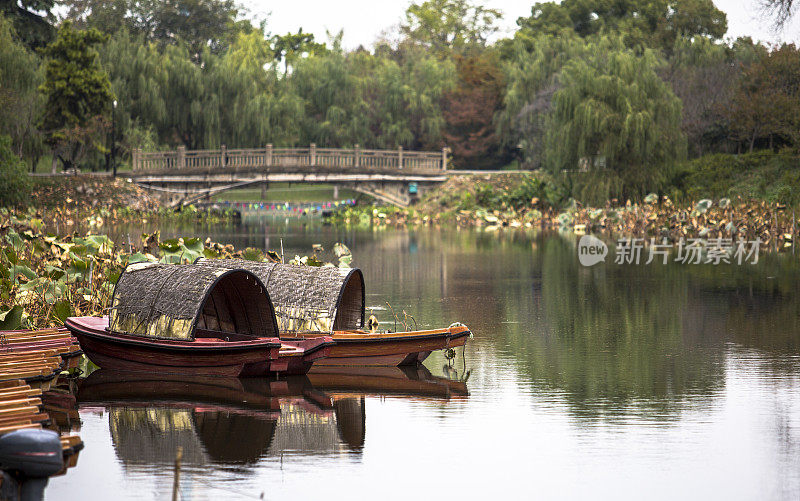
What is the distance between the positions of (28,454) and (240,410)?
4.24m

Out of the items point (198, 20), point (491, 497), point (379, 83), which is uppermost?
point (198, 20)

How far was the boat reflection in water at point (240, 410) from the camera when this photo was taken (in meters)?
9.69

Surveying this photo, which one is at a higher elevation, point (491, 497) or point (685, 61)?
point (685, 61)

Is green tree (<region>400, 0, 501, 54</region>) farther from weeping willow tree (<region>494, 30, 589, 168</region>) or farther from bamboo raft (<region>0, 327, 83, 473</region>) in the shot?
bamboo raft (<region>0, 327, 83, 473</region>)

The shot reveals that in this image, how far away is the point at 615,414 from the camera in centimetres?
1096

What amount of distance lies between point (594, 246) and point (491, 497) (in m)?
26.7

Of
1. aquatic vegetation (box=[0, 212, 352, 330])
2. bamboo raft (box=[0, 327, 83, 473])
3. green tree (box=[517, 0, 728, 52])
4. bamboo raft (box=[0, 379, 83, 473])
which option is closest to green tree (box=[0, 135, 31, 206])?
aquatic vegetation (box=[0, 212, 352, 330])

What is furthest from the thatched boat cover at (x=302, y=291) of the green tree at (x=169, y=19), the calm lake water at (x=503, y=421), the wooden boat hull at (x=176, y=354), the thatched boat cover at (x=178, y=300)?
the green tree at (x=169, y=19)

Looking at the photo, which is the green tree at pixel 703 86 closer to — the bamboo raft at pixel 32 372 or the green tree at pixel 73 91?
the green tree at pixel 73 91

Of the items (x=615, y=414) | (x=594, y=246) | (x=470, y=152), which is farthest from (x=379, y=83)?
(x=615, y=414)

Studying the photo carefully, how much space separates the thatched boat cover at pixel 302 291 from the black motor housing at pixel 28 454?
594cm

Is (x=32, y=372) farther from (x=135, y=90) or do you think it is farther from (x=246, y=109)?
(x=246, y=109)

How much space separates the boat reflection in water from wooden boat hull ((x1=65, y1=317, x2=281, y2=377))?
15 cm

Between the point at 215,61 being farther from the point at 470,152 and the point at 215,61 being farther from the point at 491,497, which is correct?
the point at 491,497
